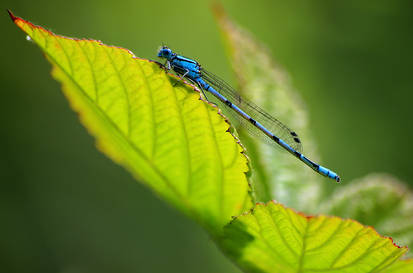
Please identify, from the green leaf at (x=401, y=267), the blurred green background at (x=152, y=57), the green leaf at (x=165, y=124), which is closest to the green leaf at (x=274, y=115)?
the green leaf at (x=165, y=124)

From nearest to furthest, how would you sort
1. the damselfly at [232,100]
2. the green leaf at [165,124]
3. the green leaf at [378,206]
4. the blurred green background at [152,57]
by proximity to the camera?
the green leaf at [165,124]
the green leaf at [378,206]
the damselfly at [232,100]
the blurred green background at [152,57]

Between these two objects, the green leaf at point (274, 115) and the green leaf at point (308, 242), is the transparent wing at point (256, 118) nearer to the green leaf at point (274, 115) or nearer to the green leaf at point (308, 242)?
the green leaf at point (274, 115)

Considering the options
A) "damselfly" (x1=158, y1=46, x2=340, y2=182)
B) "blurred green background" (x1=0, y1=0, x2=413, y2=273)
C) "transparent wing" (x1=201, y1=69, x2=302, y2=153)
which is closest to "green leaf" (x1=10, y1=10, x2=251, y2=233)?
"transparent wing" (x1=201, y1=69, x2=302, y2=153)

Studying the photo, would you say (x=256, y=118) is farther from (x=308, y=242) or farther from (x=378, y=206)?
(x=308, y=242)

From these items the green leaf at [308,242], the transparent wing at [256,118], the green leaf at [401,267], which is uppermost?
the transparent wing at [256,118]

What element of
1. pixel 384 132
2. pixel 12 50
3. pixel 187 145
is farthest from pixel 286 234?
pixel 12 50
